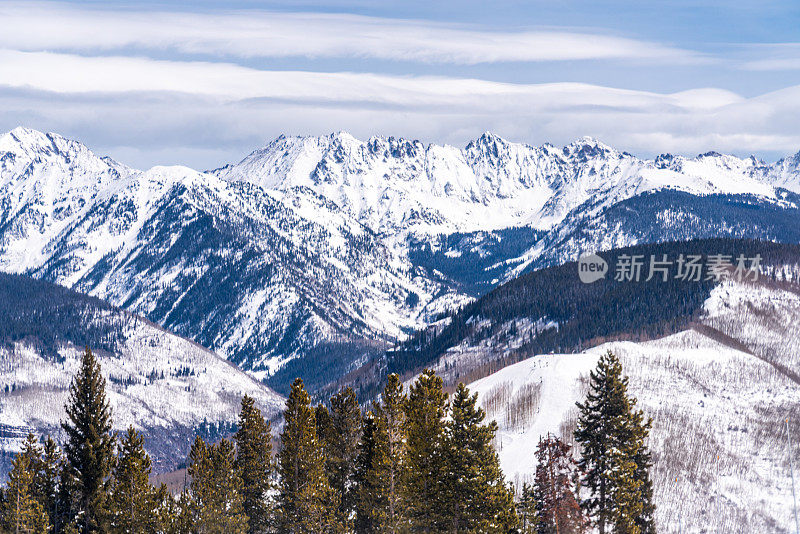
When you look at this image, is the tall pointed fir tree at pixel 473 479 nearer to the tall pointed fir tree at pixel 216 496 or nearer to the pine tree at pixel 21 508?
the tall pointed fir tree at pixel 216 496

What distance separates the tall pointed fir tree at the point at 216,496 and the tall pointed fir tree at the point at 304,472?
6393mm

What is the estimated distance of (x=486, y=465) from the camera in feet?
290

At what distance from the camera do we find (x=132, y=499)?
9400cm

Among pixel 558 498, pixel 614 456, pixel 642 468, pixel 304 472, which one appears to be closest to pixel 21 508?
pixel 304 472

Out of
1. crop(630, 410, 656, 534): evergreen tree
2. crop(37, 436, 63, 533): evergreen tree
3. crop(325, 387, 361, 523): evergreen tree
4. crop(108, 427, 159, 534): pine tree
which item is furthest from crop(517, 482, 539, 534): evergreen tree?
crop(37, 436, 63, 533): evergreen tree

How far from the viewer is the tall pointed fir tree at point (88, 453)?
315ft

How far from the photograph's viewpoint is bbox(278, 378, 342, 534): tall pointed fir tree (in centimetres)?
9588

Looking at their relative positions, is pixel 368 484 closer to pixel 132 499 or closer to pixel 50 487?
pixel 132 499

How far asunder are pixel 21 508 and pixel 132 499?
966cm

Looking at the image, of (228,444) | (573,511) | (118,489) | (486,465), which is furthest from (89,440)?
(573,511)

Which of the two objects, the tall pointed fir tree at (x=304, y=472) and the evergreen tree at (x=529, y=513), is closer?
the evergreen tree at (x=529, y=513)

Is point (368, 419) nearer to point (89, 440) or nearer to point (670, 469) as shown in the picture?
point (89, 440)

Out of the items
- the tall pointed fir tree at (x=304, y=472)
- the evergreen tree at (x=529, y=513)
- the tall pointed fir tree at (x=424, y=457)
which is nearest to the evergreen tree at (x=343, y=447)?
the tall pointed fir tree at (x=304, y=472)

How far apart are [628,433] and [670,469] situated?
109 metres
